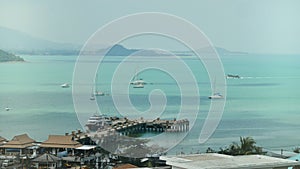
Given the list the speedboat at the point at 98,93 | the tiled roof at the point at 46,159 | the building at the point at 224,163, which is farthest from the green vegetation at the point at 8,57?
the building at the point at 224,163

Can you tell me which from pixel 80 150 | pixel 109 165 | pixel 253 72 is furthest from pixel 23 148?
pixel 253 72

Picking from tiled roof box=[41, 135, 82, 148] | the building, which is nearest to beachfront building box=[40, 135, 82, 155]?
tiled roof box=[41, 135, 82, 148]

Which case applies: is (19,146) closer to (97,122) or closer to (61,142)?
(61,142)

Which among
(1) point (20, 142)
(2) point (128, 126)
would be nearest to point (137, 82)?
(2) point (128, 126)

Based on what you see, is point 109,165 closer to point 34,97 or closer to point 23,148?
point 23,148

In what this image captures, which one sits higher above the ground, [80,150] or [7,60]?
[7,60]

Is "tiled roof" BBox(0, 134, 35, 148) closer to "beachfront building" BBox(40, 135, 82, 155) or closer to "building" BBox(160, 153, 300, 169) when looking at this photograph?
"beachfront building" BBox(40, 135, 82, 155)
